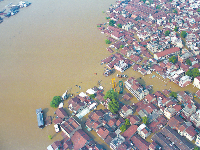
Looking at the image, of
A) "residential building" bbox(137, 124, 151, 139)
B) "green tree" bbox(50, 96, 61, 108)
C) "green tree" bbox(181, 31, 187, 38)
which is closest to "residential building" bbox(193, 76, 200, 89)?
"residential building" bbox(137, 124, 151, 139)

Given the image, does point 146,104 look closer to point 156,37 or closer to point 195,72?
point 195,72

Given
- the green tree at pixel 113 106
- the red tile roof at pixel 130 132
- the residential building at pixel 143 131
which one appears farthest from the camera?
the green tree at pixel 113 106

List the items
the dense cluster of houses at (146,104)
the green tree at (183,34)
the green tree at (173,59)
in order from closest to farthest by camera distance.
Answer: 1. the dense cluster of houses at (146,104)
2. the green tree at (173,59)
3. the green tree at (183,34)

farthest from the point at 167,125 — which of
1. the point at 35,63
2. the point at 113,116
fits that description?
the point at 35,63

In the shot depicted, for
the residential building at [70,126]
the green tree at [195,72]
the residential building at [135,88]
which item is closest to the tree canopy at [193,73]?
the green tree at [195,72]

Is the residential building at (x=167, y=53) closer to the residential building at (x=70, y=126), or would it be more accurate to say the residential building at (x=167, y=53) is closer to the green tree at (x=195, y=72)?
the green tree at (x=195, y=72)

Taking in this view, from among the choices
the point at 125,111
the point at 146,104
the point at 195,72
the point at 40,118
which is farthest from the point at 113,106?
the point at 195,72

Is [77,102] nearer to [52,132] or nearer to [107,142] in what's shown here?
[52,132]

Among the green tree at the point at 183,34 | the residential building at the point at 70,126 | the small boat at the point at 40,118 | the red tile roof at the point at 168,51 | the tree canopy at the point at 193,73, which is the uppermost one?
the green tree at the point at 183,34

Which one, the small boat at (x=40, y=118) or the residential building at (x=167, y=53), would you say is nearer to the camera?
the small boat at (x=40, y=118)
